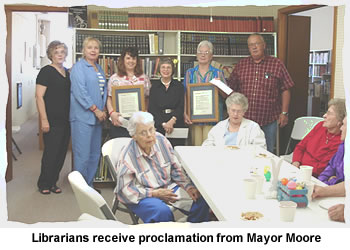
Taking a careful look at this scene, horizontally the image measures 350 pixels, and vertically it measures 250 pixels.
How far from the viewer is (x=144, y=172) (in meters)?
2.51

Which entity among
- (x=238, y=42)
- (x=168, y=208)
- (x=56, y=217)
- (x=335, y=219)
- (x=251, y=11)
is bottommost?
(x=56, y=217)

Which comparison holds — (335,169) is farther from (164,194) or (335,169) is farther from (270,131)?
(270,131)

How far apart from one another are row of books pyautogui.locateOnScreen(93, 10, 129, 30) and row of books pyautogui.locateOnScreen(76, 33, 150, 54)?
114 millimetres

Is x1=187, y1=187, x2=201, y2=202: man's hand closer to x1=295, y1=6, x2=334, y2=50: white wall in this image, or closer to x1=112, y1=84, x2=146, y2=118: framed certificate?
x1=112, y1=84, x2=146, y2=118: framed certificate

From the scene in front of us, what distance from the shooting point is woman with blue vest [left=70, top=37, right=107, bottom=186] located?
13.5 feet

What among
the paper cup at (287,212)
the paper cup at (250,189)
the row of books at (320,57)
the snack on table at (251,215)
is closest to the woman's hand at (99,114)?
the paper cup at (250,189)

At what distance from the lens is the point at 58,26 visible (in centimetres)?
1081

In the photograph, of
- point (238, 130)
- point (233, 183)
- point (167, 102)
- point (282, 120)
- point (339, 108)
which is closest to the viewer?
point (233, 183)

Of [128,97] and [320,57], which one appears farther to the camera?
[320,57]

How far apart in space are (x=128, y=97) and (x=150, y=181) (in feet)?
5.76

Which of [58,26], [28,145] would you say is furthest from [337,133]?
[58,26]

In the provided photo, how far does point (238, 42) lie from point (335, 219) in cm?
379

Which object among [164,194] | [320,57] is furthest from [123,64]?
[320,57]

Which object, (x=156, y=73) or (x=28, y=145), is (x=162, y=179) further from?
(x=28, y=145)
